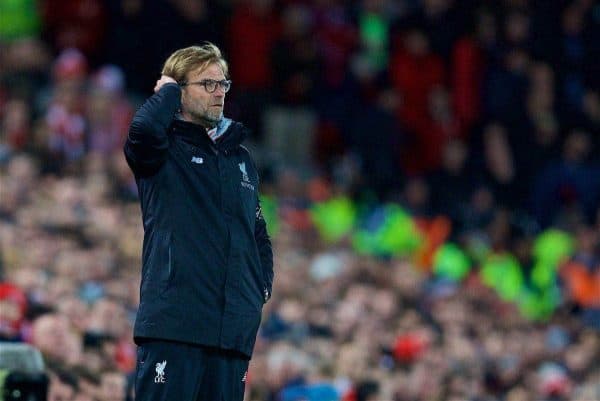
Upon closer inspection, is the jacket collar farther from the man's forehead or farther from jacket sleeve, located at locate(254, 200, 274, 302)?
jacket sleeve, located at locate(254, 200, 274, 302)

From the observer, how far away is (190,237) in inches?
224

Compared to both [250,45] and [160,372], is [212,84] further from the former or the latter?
[250,45]

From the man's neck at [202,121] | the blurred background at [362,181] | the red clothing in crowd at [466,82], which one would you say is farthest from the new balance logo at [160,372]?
the red clothing in crowd at [466,82]

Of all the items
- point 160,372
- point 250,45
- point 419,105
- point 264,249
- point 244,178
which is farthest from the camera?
point 419,105

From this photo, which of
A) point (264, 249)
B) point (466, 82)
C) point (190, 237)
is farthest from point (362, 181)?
point (190, 237)

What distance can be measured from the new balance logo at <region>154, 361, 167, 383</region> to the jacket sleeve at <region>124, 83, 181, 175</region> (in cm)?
65

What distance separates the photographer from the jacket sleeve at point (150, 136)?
18.5ft

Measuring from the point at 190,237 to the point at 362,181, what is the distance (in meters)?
11.2

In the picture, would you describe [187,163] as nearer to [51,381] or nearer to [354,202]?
[51,381]

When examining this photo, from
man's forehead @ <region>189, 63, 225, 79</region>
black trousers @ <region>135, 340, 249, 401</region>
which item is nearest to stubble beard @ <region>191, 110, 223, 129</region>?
man's forehead @ <region>189, 63, 225, 79</region>

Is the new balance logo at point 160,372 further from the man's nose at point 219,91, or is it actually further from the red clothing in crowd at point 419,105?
the red clothing in crowd at point 419,105

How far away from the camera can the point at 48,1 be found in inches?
607

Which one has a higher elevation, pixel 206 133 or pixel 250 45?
pixel 250 45

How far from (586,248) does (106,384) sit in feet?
27.7
